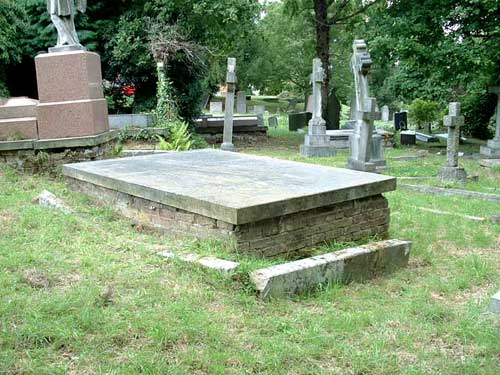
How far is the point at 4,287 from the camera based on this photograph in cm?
386

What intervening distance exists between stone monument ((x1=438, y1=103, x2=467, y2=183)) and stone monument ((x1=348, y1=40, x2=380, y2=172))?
1.27m

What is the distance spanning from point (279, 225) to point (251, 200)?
34 cm

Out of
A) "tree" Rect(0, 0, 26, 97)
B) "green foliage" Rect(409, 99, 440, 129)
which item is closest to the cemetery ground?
"tree" Rect(0, 0, 26, 97)

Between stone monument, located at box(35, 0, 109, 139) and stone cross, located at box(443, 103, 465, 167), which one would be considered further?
stone cross, located at box(443, 103, 465, 167)

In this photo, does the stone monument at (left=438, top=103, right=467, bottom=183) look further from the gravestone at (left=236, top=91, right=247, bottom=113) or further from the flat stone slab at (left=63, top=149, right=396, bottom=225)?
the gravestone at (left=236, top=91, right=247, bottom=113)

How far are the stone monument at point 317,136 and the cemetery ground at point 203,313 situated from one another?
29.0 ft

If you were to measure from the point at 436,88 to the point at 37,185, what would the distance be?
56.6 ft

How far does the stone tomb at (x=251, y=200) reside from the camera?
4.46 metres

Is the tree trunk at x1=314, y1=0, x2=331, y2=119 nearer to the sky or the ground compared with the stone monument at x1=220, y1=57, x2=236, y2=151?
nearer to the sky

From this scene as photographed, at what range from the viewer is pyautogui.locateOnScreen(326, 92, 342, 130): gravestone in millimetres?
20141

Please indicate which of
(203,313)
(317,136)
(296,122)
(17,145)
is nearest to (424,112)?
(296,122)

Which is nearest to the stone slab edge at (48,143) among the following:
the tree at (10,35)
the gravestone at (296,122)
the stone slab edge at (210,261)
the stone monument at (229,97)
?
the stone slab edge at (210,261)

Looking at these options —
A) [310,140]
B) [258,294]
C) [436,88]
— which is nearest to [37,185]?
[258,294]

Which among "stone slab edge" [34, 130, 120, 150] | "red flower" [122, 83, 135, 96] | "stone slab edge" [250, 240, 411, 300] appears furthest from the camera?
"red flower" [122, 83, 135, 96]
